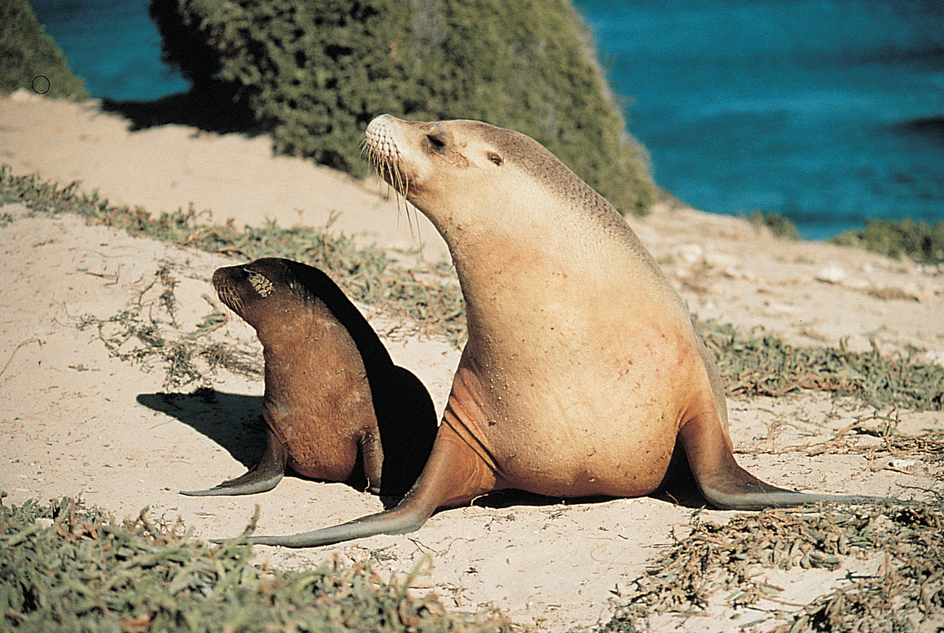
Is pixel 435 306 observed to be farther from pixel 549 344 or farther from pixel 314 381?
pixel 549 344

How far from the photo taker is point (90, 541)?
2855mm

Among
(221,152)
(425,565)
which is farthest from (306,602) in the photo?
(221,152)

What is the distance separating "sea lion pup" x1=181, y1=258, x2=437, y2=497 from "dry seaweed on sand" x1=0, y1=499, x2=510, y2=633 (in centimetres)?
104

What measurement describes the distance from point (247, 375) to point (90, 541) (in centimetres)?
222

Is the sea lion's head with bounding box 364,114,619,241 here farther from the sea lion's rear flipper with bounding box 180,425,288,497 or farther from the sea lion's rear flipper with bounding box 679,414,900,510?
the sea lion's rear flipper with bounding box 180,425,288,497

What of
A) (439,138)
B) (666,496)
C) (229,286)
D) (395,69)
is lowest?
(666,496)

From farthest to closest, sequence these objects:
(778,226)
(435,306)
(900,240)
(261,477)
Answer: (778,226)
(900,240)
(435,306)
(261,477)

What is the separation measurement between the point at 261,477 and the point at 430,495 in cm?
93

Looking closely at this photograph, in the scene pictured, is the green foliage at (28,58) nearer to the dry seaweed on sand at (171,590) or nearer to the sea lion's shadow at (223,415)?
the sea lion's shadow at (223,415)

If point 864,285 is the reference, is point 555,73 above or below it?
above

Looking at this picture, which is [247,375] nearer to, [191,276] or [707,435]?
[191,276]

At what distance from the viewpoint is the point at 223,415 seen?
4.67 m

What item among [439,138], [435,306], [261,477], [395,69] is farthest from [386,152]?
[395,69]

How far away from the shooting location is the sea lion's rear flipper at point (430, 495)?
10.6 feet
